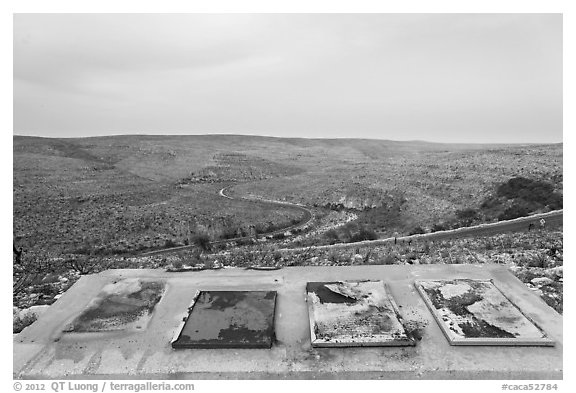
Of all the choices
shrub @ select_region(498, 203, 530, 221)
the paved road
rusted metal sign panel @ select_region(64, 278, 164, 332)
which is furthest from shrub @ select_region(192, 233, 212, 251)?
shrub @ select_region(498, 203, 530, 221)

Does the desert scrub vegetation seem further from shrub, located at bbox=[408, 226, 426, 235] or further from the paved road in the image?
the paved road

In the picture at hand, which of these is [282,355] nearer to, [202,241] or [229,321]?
[229,321]

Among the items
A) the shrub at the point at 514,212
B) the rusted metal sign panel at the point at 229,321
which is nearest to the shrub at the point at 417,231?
the shrub at the point at 514,212

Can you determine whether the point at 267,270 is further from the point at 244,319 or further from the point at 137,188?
the point at 137,188

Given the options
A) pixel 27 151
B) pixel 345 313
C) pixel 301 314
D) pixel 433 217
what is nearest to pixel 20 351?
pixel 301 314

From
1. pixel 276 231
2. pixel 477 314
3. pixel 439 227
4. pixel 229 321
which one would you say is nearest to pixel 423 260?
pixel 477 314

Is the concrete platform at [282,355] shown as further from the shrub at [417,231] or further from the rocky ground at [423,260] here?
the shrub at [417,231]
